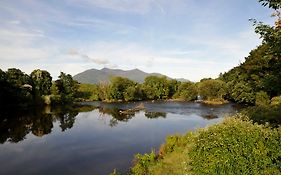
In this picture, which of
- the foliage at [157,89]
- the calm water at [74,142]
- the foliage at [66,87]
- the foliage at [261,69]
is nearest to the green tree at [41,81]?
the foliage at [66,87]

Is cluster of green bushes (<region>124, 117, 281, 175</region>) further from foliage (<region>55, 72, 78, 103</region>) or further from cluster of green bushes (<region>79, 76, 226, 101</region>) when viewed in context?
foliage (<region>55, 72, 78, 103</region>)

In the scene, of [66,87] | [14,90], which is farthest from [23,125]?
[66,87]

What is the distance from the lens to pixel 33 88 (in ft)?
265

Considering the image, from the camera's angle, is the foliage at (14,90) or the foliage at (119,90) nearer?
the foliage at (14,90)

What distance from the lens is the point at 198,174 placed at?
11258 millimetres

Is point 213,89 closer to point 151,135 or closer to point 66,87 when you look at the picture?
point 66,87

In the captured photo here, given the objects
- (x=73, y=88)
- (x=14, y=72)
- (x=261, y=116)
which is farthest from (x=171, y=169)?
(x=73, y=88)

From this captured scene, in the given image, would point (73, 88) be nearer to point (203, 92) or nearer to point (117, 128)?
point (203, 92)

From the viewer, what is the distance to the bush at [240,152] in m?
10.4

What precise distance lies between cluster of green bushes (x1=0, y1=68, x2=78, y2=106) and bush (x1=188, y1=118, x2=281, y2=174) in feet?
201

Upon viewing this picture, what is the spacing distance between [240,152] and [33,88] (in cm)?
7787

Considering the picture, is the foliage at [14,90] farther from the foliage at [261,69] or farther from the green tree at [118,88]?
the foliage at [261,69]

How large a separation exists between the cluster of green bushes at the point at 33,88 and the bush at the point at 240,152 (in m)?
61.3

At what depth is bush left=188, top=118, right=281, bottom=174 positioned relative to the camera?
10.4m
